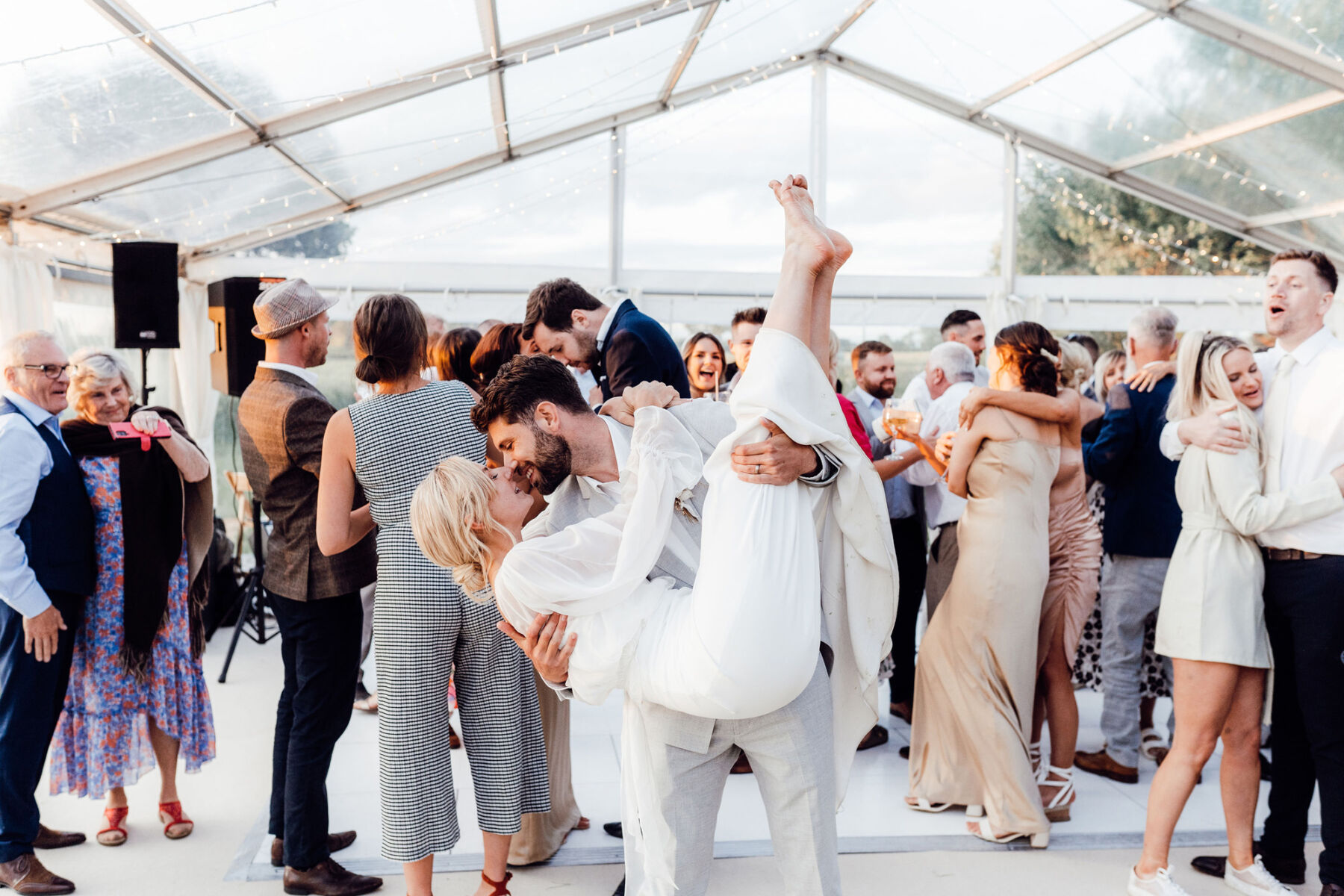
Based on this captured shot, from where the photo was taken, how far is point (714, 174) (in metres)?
8.73

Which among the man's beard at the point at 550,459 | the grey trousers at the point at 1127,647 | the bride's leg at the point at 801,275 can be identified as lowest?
the grey trousers at the point at 1127,647

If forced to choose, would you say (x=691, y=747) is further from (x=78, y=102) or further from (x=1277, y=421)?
(x=78, y=102)

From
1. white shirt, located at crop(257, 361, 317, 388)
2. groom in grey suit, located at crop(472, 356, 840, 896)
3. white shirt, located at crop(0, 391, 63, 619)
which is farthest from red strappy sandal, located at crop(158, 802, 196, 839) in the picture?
groom in grey suit, located at crop(472, 356, 840, 896)

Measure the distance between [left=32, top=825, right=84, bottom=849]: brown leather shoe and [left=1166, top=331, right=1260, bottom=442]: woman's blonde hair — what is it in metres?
3.64

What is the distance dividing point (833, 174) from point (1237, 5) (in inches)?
141

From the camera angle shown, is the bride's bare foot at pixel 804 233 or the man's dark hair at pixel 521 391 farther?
the man's dark hair at pixel 521 391

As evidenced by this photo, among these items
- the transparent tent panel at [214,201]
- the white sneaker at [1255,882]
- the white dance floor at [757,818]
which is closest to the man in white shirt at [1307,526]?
the white sneaker at [1255,882]

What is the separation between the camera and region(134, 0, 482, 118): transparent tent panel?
4633 mm

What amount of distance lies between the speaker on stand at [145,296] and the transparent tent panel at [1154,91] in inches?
244

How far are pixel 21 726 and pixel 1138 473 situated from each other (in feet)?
12.5

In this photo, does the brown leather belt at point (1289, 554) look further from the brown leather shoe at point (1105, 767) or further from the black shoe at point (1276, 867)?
the brown leather shoe at point (1105, 767)

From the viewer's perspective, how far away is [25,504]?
277 centimetres

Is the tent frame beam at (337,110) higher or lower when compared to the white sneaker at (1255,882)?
higher

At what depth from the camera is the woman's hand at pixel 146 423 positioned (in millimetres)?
3082
